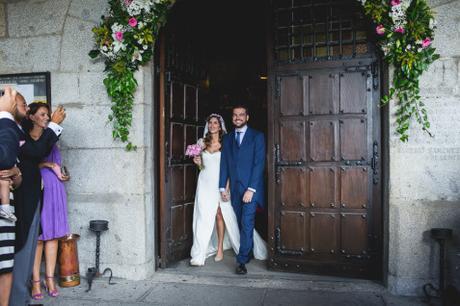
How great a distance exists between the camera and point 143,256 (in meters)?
4.38

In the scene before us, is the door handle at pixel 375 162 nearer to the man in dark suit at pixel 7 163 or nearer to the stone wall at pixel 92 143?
the stone wall at pixel 92 143

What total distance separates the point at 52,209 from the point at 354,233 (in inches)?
122

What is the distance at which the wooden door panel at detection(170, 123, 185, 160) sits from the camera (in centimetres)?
482

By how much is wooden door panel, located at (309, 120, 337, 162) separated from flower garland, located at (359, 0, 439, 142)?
0.69 meters

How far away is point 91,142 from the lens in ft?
14.7

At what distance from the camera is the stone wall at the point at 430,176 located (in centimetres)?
367

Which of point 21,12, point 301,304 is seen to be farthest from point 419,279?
point 21,12

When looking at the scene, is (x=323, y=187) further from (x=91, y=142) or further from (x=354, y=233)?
(x=91, y=142)

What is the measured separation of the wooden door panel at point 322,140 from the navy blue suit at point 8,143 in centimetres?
285

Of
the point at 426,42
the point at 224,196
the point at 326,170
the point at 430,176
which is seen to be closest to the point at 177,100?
the point at 224,196

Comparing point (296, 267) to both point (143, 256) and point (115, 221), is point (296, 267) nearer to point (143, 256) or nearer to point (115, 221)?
point (143, 256)

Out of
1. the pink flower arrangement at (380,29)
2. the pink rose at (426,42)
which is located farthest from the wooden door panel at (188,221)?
the pink rose at (426,42)

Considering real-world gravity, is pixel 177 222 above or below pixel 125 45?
below

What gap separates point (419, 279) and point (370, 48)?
7.65ft
